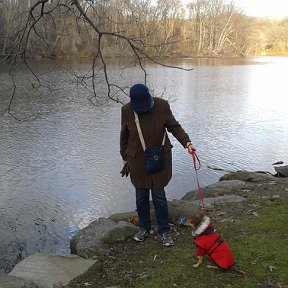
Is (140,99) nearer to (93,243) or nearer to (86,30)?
(93,243)

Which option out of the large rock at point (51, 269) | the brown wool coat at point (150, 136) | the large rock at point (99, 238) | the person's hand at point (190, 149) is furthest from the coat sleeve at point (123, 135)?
the large rock at point (51, 269)

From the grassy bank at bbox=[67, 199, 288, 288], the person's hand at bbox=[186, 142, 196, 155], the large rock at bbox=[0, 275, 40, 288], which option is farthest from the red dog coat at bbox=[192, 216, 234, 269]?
the large rock at bbox=[0, 275, 40, 288]

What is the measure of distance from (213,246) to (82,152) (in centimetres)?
846

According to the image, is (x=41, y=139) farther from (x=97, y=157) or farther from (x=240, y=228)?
(x=240, y=228)

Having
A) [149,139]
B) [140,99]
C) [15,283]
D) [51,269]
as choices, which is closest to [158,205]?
[149,139]

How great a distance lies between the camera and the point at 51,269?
443cm

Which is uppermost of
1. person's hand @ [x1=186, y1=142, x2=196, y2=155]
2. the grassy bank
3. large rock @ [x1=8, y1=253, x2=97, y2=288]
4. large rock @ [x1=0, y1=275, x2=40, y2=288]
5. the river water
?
person's hand @ [x1=186, y1=142, x2=196, y2=155]

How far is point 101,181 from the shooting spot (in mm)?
9594

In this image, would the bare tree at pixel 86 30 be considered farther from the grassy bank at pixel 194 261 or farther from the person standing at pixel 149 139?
the grassy bank at pixel 194 261

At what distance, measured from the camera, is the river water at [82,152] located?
298 inches

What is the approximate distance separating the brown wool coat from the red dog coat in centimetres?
86

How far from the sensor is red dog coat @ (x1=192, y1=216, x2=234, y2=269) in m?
3.76

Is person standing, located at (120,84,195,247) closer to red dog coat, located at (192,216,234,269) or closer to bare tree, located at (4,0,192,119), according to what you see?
red dog coat, located at (192,216,234,269)

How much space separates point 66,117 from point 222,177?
836 cm
